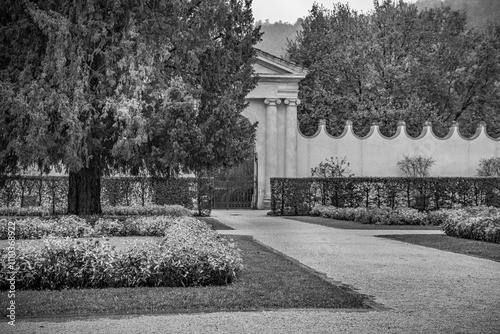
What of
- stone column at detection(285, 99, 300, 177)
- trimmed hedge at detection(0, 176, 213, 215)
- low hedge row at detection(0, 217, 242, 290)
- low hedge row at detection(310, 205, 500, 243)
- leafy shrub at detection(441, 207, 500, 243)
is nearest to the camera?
low hedge row at detection(0, 217, 242, 290)

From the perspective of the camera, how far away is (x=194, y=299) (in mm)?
6852

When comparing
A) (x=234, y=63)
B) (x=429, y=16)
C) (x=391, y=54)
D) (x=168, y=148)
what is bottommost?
(x=168, y=148)

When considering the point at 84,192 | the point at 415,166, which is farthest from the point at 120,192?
the point at 415,166

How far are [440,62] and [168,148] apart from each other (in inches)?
1196

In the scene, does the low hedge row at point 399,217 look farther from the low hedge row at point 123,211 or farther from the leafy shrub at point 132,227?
the leafy shrub at point 132,227

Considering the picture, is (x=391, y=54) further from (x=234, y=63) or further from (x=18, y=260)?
(x=18, y=260)

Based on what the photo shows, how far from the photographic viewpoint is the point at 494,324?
591 cm

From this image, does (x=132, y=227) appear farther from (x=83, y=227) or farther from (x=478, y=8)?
(x=478, y=8)

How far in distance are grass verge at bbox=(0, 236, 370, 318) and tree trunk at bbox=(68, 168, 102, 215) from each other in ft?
28.4

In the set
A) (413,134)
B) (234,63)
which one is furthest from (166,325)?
(413,134)

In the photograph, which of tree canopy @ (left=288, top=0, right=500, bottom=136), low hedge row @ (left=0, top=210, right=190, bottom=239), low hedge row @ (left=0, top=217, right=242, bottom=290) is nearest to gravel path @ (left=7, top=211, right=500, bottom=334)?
low hedge row @ (left=0, top=217, right=242, bottom=290)

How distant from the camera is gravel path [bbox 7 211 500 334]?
566 cm

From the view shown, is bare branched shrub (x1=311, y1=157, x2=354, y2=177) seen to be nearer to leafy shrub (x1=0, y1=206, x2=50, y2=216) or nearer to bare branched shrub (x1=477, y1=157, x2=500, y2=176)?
bare branched shrub (x1=477, y1=157, x2=500, y2=176)

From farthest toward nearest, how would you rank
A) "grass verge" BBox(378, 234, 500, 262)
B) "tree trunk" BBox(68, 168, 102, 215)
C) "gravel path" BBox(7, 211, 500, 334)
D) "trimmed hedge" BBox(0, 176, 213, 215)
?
"trimmed hedge" BBox(0, 176, 213, 215), "tree trunk" BBox(68, 168, 102, 215), "grass verge" BBox(378, 234, 500, 262), "gravel path" BBox(7, 211, 500, 334)
